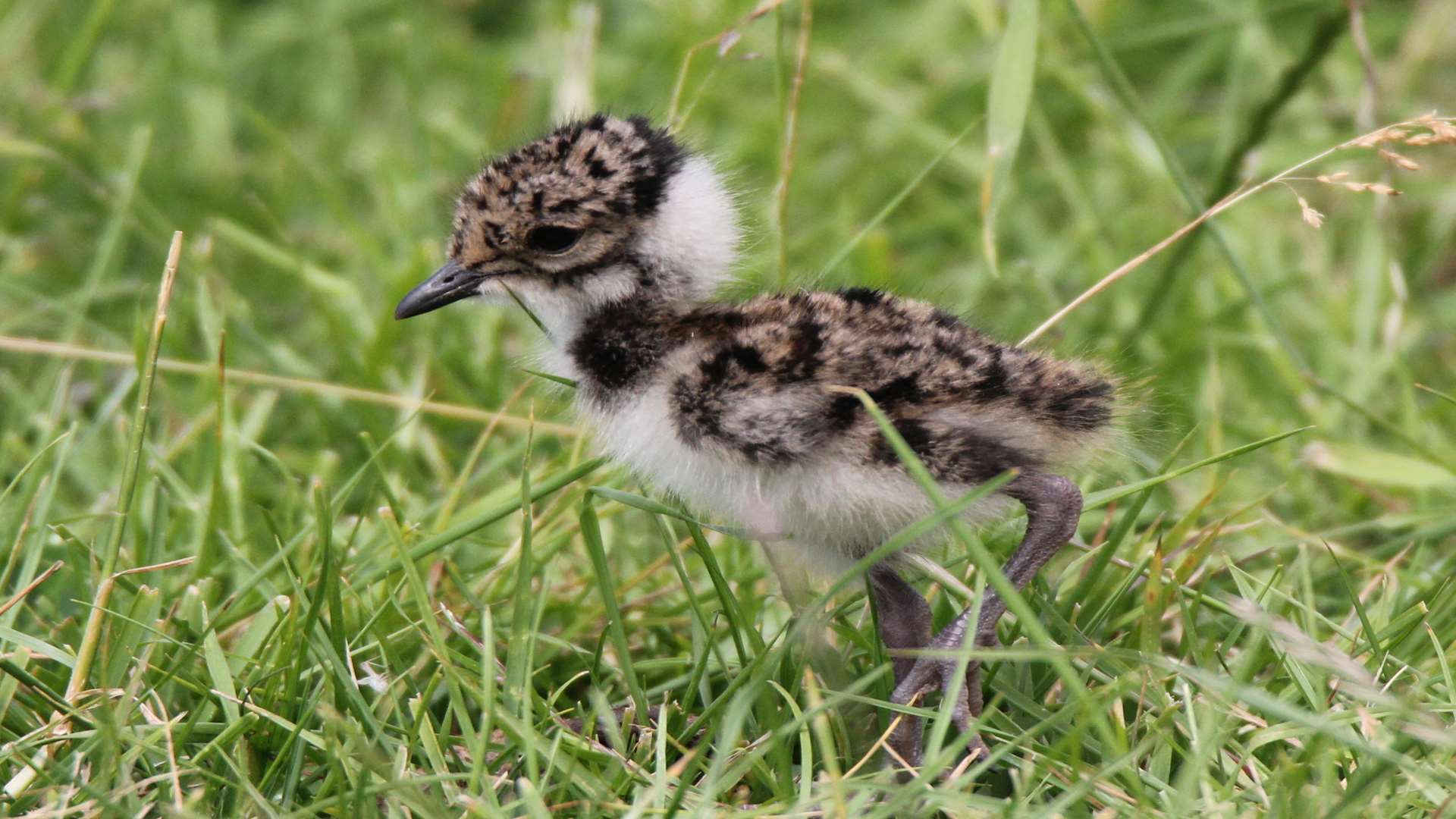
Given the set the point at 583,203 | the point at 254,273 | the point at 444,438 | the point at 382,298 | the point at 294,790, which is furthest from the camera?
the point at 254,273

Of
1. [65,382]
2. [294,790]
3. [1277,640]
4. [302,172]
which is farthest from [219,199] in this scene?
[1277,640]

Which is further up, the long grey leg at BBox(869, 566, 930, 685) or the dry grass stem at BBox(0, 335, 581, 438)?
the dry grass stem at BBox(0, 335, 581, 438)

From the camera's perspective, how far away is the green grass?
250 cm

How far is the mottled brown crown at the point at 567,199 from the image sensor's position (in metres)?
2.79

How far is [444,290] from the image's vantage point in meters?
2.95

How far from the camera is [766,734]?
105 inches

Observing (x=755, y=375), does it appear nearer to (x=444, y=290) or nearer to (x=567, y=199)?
(x=567, y=199)

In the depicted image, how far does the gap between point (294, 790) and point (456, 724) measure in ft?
1.30

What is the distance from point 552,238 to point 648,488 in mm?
507

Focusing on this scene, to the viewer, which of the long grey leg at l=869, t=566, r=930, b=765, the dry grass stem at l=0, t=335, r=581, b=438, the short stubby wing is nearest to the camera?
the short stubby wing

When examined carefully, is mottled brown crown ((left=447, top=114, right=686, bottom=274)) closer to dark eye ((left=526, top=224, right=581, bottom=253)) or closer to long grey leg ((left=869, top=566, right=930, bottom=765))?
dark eye ((left=526, top=224, right=581, bottom=253))

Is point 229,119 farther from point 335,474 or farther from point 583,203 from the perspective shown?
point 583,203

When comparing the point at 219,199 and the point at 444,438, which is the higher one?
the point at 219,199

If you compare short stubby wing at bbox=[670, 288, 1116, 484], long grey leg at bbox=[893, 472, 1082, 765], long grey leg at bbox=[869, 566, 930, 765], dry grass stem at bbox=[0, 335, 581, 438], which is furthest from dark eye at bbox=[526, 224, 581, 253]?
long grey leg at bbox=[893, 472, 1082, 765]
